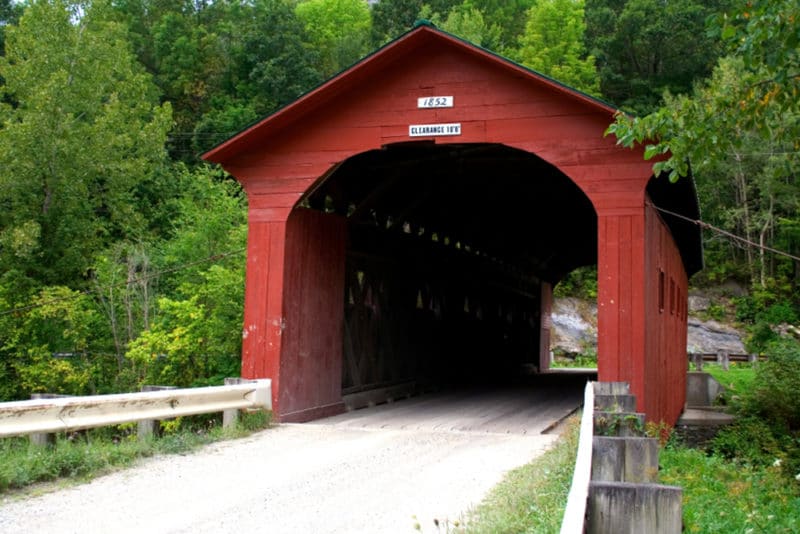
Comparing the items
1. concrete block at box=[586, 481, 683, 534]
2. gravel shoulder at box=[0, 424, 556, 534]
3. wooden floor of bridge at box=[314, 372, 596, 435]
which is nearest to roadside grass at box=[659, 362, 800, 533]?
gravel shoulder at box=[0, 424, 556, 534]

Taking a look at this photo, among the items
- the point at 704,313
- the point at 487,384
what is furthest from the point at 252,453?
the point at 704,313

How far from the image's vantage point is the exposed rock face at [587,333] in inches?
1307

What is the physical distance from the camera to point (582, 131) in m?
8.94

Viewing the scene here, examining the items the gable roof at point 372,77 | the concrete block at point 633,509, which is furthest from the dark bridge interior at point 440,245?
the concrete block at point 633,509

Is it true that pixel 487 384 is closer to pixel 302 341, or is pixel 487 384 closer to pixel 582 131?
pixel 302 341

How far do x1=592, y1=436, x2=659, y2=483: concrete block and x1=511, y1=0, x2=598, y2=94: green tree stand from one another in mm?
39190

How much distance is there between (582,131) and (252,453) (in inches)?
195

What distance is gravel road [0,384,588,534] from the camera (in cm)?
493

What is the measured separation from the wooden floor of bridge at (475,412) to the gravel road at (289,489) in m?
1.11

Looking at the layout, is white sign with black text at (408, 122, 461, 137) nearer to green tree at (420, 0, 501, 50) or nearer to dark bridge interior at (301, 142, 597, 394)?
dark bridge interior at (301, 142, 597, 394)

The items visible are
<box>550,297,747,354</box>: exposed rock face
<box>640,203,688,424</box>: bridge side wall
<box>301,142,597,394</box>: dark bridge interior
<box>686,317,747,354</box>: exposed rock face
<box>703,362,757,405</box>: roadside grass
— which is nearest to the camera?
<box>640,203,688,424</box>: bridge side wall

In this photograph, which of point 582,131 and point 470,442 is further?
point 582,131

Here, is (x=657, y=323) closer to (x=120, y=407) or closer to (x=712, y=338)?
(x=120, y=407)

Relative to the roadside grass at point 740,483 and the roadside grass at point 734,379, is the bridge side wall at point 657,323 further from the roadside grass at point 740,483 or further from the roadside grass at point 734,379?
the roadside grass at point 734,379
